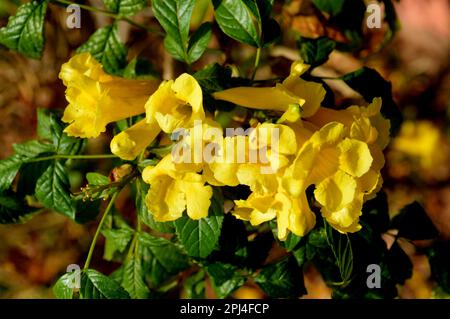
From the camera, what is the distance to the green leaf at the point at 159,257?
6.31 ft

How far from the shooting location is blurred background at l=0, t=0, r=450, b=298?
122 inches

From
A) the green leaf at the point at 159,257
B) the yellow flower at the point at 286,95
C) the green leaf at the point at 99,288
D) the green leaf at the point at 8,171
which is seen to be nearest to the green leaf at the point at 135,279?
the green leaf at the point at 159,257

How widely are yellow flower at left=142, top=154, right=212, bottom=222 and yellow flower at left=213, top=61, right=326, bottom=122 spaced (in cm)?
23

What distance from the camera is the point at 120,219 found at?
2.08m

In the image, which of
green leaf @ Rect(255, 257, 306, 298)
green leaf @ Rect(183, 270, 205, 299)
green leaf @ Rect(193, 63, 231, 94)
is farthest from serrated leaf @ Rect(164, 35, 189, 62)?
green leaf @ Rect(183, 270, 205, 299)

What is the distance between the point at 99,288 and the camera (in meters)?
1.70

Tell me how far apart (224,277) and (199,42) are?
2.26 ft

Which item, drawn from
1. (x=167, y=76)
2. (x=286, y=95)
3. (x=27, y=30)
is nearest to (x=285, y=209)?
(x=286, y=95)
